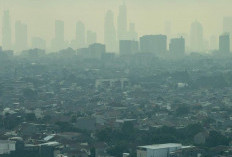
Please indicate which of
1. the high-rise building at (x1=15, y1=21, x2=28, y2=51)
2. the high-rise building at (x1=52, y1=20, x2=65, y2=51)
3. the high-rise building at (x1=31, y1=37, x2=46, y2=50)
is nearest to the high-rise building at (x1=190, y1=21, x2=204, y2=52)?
the high-rise building at (x1=52, y1=20, x2=65, y2=51)

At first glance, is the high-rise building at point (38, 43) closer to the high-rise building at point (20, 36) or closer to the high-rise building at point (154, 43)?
the high-rise building at point (20, 36)

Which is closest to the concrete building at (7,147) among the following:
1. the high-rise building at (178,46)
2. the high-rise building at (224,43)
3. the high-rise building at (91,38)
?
the high-rise building at (178,46)

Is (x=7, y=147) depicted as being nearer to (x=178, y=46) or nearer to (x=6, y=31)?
(x=178, y=46)

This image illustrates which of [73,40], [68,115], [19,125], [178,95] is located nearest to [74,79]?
[178,95]

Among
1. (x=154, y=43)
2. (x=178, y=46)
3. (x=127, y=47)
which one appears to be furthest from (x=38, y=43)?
(x=127, y=47)

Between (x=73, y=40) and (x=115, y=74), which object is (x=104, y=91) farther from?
(x=73, y=40)

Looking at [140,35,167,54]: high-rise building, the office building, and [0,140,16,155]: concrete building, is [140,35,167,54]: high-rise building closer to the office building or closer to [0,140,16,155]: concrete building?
the office building
